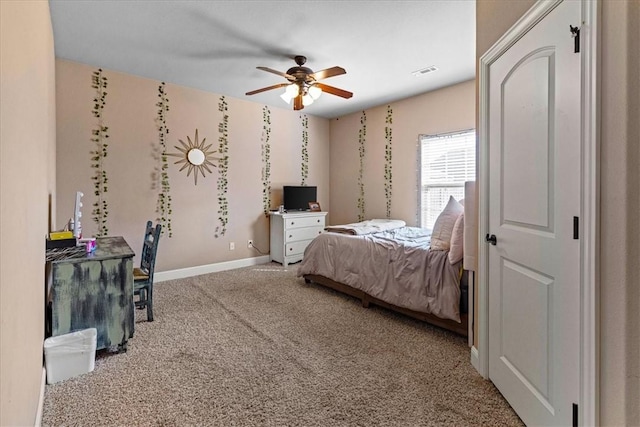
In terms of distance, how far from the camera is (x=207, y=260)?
181 inches

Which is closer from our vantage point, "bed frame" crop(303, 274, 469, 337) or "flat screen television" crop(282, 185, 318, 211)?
"bed frame" crop(303, 274, 469, 337)

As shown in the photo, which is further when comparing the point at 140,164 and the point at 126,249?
the point at 140,164

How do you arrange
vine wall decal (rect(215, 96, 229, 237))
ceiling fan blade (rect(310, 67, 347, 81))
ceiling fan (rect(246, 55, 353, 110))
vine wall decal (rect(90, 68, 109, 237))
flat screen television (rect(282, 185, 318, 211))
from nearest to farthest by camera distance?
ceiling fan blade (rect(310, 67, 347, 81))
ceiling fan (rect(246, 55, 353, 110))
vine wall decal (rect(90, 68, 109, 237))
vine wall decal (rect(215, 96, 229, 237))
flat screen television (rect(282, 185, 318, 211))

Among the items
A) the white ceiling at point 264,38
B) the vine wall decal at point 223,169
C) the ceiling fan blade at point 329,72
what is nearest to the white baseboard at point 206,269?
the vine wall decal at point 223,169

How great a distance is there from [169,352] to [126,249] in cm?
89

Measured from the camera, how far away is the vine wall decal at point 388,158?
5121 millimetres

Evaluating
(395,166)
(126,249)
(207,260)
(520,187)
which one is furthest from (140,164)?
(520,187)

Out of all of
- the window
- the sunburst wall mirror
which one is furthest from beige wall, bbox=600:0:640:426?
the sunburst wall mirror

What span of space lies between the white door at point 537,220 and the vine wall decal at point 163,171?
3.85 m

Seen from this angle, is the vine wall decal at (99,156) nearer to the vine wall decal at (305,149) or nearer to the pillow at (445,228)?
the vine wall decal at (305,149)

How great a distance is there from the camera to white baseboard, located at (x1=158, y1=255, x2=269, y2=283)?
13.8 feet

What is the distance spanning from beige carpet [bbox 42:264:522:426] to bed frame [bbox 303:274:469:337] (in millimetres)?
81

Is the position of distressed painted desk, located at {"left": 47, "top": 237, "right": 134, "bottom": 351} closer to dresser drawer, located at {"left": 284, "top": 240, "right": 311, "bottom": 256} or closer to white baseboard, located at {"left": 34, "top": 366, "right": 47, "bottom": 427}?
white baseboard, located at {"left": 34, "top": 366, "right": 47, "bottom": 427}

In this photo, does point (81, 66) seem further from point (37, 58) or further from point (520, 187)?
point (520, 187)
